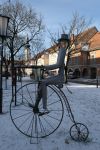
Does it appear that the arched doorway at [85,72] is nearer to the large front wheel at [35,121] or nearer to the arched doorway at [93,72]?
the arched doorway at [93,72]

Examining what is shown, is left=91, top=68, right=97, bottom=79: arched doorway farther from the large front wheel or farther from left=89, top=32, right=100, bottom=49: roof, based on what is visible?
the large front wheel

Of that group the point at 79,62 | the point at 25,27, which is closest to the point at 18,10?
the point at 25,27

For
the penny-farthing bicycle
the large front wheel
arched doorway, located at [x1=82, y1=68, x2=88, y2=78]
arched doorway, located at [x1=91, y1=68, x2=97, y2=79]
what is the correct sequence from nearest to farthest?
the penny-farthing bicycle
the large front wheel
arched doorway, located at [x1=91, y1=68, x2=97, y2=79]
arched doorway, located at [x1=82, y1=68, x2=88, y2=78]

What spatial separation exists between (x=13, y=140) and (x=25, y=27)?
102 ft

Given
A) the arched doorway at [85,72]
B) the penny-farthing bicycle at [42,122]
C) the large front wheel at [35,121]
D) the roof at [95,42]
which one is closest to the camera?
the penny-farthing bicycle at [42,122]

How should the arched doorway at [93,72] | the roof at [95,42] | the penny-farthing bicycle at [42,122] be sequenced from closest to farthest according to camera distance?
→ the penny-farthing bicycle at [42,122] < the roof at [95,42] < the arched doorway at [93,72]

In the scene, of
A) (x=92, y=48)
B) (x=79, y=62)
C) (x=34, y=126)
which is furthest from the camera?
(x=79, y=62)

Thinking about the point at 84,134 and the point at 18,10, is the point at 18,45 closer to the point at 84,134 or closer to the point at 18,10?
the point at 18,10

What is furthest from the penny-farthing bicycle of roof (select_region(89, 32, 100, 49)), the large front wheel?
roof (select_region(89, 32, 100, 49))

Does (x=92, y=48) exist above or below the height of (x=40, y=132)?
above

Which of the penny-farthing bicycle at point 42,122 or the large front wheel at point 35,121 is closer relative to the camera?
the penny-farthing bicycle at point 42,122

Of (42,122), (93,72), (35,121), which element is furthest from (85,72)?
(35,121)

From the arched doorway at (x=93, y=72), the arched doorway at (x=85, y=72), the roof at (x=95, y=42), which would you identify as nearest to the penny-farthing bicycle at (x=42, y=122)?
the roof at (x=95, y=42)

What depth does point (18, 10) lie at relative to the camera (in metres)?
35.5
